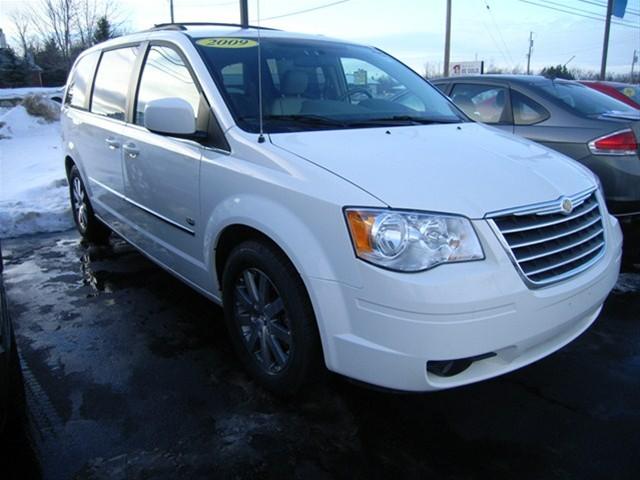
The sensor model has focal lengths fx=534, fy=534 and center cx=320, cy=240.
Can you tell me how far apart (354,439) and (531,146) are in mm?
1911

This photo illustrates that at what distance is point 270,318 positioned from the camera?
8.75 ft

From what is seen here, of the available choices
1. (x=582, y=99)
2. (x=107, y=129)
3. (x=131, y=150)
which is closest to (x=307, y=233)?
(x=131, y=150)

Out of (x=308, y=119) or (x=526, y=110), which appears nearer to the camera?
(x=308, y=119)

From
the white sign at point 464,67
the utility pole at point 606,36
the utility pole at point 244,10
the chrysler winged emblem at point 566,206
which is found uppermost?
the utility pole at point 606,36

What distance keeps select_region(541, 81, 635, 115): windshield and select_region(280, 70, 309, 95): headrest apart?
10.4ft

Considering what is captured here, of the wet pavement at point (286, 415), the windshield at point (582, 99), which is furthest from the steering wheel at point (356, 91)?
the windshield at point (582, 99)

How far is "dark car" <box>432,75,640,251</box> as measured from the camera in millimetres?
4754

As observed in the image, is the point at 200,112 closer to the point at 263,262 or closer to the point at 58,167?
the point at 263,262

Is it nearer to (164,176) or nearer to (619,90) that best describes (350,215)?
(164,176)

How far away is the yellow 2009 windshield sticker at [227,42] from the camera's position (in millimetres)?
3227

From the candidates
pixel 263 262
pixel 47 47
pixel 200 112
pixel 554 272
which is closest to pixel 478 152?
pixel 554 272

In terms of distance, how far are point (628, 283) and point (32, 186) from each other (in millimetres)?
7134

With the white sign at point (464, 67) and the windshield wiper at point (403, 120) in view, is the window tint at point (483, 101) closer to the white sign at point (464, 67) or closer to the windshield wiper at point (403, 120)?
the windshield wiper at point (403, 120)

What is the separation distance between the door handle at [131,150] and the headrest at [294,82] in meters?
1.17
